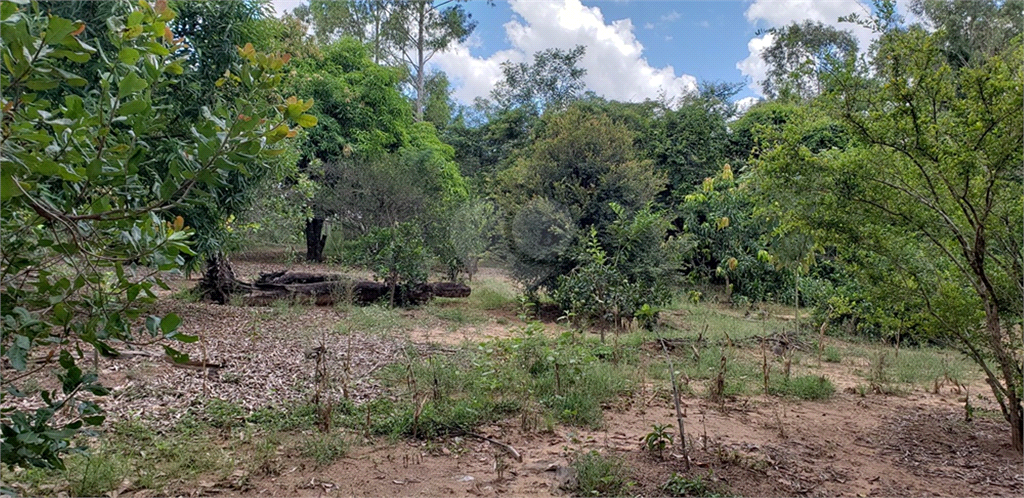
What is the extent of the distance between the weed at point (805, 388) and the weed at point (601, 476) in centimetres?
239

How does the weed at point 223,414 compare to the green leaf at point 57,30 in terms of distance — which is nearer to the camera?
the green leaf at point 57,30

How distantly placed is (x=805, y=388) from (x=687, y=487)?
2501 millimetres

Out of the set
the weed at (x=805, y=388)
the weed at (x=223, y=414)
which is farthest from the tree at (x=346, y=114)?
the weed at (x=805, y=388)

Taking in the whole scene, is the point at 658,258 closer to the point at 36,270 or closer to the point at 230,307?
the point at 230,307

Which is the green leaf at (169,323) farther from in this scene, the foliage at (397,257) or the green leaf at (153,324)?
the foliage at (397,257)

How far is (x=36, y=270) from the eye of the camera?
127cm

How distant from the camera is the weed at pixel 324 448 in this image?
2624 mm

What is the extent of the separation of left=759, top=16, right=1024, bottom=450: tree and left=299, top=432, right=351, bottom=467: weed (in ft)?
9.98

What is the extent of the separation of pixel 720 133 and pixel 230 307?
13208 millimetres

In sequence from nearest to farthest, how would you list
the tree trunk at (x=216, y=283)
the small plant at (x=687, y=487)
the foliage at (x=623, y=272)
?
1. the small plant at (x=687, y=487)
2. the tree trunk at (x=216, y=283)
3. the foliage at (x=623, y=272)

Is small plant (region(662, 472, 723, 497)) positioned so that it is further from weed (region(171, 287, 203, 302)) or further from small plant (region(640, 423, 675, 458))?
weed (region(171, 287, 203, 302))

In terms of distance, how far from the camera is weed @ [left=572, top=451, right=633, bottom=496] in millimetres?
2373

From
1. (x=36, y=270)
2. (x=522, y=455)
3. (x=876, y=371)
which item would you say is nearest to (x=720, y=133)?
(x=876, y=371)

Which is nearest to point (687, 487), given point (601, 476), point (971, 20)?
point (601, 476)
